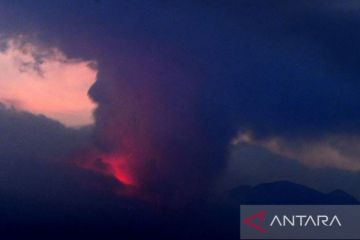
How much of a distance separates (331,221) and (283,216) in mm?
1144

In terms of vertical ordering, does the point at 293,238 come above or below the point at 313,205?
below

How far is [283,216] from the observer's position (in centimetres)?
1179

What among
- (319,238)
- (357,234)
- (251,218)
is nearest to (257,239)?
(251,218)

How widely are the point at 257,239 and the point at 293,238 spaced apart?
2.77ft

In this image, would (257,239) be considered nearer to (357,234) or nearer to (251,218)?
(251,218)

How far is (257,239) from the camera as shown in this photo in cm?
1127

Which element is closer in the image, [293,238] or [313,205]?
[293,238]

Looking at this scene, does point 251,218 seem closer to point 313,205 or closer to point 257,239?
point 257,239

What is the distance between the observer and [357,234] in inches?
456

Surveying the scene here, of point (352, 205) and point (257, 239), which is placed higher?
point (352, 205)

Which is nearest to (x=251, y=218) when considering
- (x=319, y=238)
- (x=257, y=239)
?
(x=257, y=239)

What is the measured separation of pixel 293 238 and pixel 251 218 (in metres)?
1.10

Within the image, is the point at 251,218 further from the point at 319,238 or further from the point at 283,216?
the point at 319,238

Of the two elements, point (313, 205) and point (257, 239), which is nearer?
point (257, 239)
